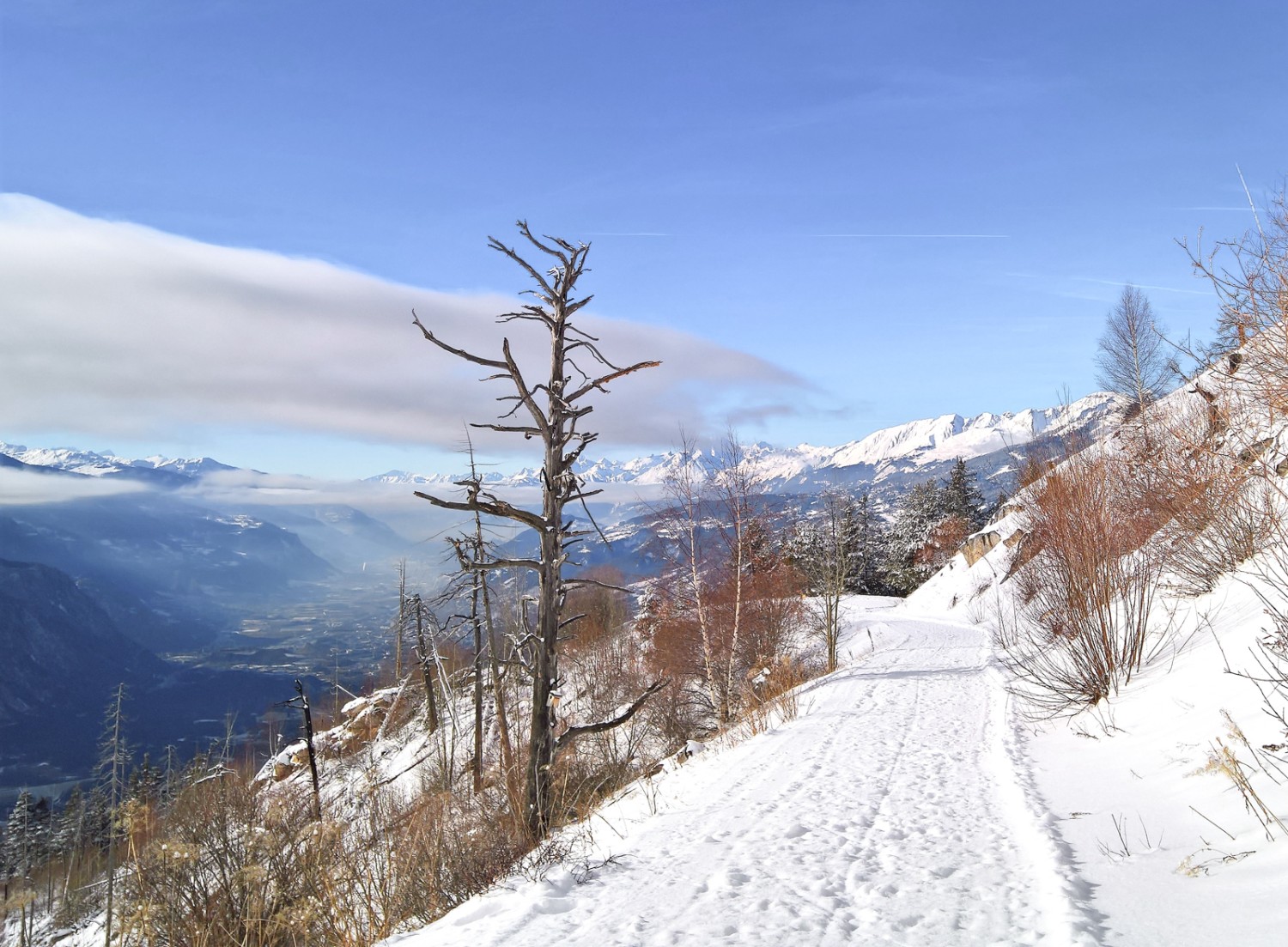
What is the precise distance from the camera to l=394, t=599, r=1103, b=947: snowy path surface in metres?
4.53

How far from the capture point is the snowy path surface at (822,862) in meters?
4.53

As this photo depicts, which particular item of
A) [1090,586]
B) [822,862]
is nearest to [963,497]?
[1090,586]

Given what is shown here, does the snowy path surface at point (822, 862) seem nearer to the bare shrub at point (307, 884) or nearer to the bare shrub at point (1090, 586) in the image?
the bare shrub at point (307, 884)

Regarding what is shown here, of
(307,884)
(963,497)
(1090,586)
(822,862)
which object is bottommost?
(307,884)

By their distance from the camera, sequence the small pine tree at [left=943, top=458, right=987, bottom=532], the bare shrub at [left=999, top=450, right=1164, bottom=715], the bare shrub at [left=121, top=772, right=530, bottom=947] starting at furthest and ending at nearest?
the small pine tree at [left=943, top=458, right=987, bottom=532]
the bare shrub at [left=999, top=450, right=1164, bottom=715]
the bare shrub at [left=121, top=772, right=530, bottom=947]

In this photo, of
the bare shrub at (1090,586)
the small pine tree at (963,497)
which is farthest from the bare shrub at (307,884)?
the small pine tree at (963,497)

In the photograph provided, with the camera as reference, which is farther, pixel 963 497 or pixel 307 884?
pixel 963 497

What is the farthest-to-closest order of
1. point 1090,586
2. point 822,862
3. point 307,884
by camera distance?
1. point 1090,586
2. point 307,884
3. point 822,862

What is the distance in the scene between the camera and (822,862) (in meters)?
5.83

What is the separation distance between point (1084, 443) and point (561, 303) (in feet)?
30.2

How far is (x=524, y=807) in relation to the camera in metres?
7.62

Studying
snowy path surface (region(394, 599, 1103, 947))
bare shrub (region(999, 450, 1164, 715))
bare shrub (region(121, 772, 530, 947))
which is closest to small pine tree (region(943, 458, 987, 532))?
bare shrub (region(999, 450, 1164, 715))

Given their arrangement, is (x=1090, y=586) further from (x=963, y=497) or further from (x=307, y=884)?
(x=963, y=497)

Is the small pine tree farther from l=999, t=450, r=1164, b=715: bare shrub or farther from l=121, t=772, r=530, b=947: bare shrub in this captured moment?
l=121, t=772, r=530, b=947: bare shrub
